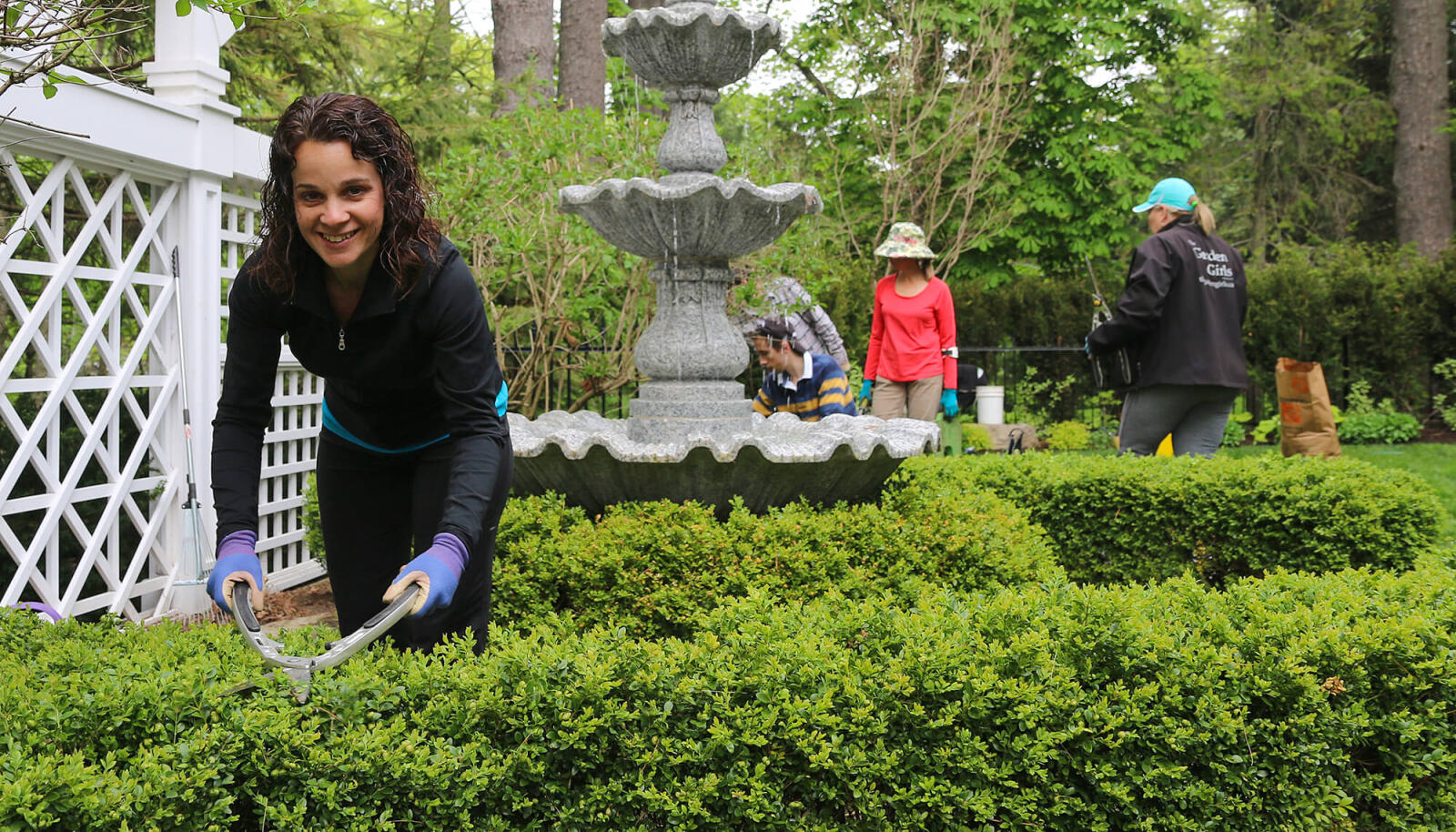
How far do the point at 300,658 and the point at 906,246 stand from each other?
610 centimetres

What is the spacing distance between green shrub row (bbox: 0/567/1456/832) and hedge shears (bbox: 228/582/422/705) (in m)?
0.05

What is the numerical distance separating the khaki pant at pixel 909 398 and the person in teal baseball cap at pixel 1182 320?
1.54 meters

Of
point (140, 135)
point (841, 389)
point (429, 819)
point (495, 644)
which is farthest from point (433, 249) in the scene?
point (841, 389)

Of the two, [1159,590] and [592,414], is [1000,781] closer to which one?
[1159,590]

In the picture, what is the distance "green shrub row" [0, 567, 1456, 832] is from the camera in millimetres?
2084

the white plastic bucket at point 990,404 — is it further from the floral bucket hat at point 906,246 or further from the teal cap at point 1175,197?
the teal cap at point 1175,197

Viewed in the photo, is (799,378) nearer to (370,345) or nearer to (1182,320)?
(1182,320)

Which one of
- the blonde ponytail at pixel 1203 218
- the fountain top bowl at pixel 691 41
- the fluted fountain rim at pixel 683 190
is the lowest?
the fluted fountain rim at pixel 683 190

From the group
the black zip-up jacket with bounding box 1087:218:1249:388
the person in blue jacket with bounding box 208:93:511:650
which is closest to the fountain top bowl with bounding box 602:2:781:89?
the black zip-up jacket with bounding box 1087:218:1249:388

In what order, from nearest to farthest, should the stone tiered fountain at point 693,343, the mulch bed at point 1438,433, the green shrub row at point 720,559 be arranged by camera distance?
the green shrub row at point 720,559
the stone tiered fountain at point 693,343
the mulch bed at point 1438,433

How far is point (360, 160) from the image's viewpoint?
228cm

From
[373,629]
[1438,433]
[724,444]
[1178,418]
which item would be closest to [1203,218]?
[1178,418]

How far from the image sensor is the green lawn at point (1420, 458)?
335 inches

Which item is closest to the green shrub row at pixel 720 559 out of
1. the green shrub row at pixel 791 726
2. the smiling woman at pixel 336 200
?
the green shrub row at pixel 791 726
